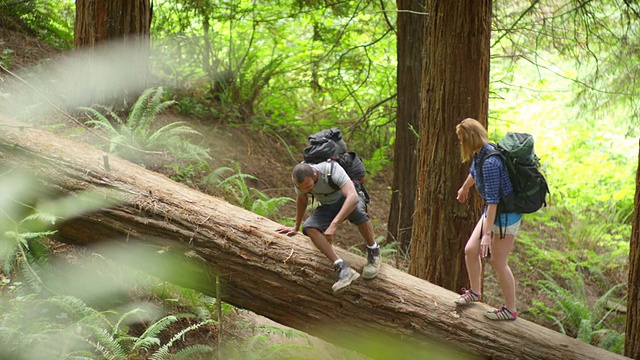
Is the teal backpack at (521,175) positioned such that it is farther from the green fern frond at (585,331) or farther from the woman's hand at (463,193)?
the green fern frond at (585,331)

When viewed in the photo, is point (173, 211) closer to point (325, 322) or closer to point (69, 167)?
point (69, 167)

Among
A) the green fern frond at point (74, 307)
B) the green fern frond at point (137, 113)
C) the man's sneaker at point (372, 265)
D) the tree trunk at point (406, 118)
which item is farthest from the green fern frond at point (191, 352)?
the tree trunk at point (406, 118)

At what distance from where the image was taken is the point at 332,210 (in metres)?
5.43

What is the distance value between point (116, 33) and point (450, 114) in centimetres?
564

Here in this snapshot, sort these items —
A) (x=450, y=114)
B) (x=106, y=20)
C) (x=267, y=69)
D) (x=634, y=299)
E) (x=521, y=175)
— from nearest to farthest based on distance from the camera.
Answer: (x=521, y=175) < (x=634, y=299) < (x=450, y=114) < (x=106, y=20) < (x=267, y=69)

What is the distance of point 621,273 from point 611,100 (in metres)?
3.51

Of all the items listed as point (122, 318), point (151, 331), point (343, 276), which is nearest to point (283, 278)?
point (343, 276)

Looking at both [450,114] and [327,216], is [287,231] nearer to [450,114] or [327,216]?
[327,216]

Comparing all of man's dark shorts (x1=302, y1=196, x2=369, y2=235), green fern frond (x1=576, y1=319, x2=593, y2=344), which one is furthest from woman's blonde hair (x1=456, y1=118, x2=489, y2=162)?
green fern frond (x1=576, y1=319, x2=593, y2=344)

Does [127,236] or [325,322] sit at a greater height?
[127,236]

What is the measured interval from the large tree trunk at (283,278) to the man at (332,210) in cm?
18

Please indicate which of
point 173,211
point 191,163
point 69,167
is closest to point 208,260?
point 173,211

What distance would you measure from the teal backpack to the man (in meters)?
1.27

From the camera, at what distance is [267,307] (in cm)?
580
